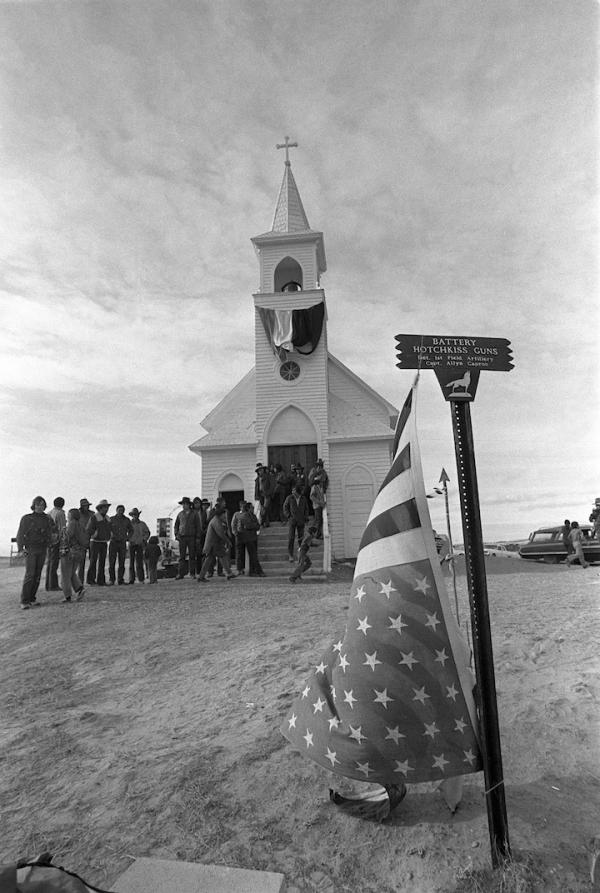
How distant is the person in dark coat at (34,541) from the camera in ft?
29.2

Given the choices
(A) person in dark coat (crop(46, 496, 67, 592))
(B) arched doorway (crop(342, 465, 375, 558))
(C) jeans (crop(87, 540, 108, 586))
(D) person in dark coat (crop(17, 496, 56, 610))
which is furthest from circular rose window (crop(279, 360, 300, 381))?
(D) person in dark coat (crop(17, 496, 56, 610))

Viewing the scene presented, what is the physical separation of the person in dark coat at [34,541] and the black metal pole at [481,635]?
823 cm

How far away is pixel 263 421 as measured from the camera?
19172 millimetres

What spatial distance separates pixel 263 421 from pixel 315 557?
21.4 feet

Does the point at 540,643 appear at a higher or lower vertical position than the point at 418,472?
lower

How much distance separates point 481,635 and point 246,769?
74.8 inches

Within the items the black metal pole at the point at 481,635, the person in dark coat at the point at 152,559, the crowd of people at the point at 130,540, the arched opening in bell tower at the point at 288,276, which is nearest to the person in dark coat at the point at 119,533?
the crowd of people at the point at 130,540

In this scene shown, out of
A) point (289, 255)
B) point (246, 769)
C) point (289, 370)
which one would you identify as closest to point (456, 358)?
point (246, 769)

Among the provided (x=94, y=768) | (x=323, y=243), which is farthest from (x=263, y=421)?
(x=94, y=768)

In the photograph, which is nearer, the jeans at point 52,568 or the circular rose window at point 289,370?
the jeans at point 52,568

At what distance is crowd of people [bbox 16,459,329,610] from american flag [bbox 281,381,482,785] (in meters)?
7.75

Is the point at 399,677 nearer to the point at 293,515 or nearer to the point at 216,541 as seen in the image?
the point at 216,541

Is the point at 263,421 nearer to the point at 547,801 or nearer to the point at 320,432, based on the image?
the point at 320,432

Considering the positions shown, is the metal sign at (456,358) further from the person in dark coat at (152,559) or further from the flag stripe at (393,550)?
the person in dark coat at (152,559)
